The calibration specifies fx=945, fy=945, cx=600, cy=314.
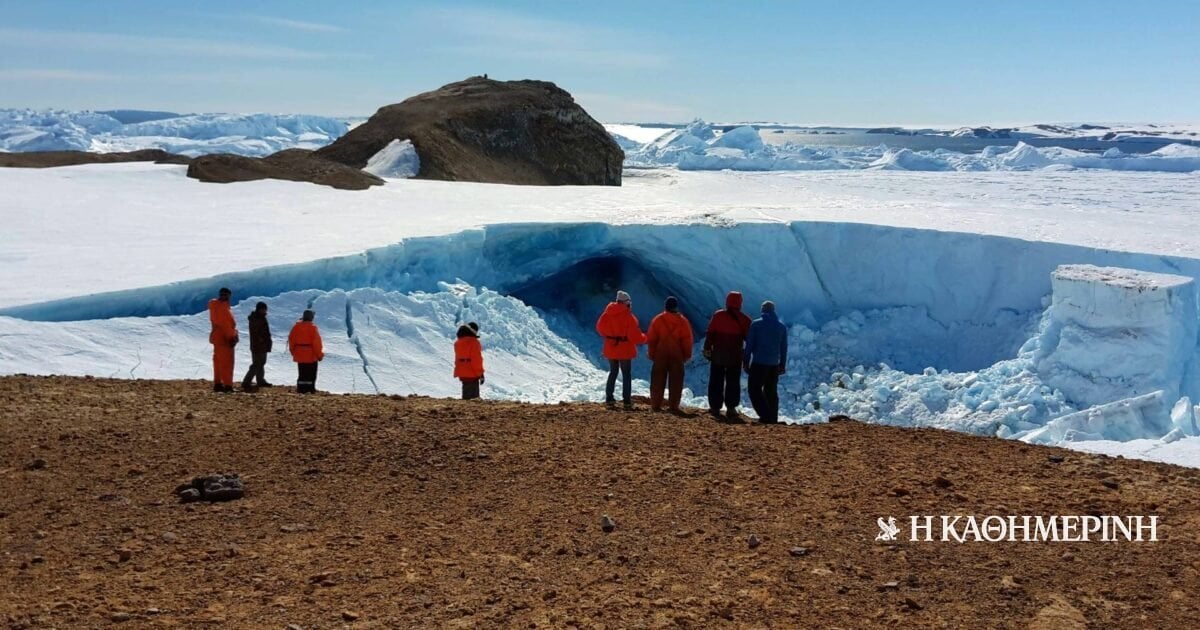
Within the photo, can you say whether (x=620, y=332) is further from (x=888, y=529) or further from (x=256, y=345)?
(x=888, y=529)

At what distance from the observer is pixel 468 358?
8.09 metres

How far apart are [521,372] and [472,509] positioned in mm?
6316

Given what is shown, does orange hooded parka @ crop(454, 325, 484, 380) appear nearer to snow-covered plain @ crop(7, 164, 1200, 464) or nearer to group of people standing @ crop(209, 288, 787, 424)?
group of people standing @ crop(209, 288, 787, 424)

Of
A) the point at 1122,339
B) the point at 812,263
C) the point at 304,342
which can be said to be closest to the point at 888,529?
the point at 304,342

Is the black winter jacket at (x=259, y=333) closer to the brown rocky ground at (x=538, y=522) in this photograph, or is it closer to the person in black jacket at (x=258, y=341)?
the person in black jacket at (x=258, y=341)

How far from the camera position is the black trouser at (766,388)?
7.43 meters

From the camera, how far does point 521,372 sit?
11.3 m

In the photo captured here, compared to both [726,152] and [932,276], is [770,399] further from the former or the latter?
[726,152]

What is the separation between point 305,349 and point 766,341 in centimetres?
385

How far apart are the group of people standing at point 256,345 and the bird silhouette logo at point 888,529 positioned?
498cm

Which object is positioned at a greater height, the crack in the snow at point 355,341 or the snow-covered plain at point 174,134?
the snow-covered plain at point 174,134

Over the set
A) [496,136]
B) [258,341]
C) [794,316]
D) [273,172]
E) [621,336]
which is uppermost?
[496,136]

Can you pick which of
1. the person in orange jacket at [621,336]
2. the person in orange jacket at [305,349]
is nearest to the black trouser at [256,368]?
the person in orange jacket at [305,349]

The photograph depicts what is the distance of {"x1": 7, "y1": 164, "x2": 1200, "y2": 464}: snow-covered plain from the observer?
9758mm
